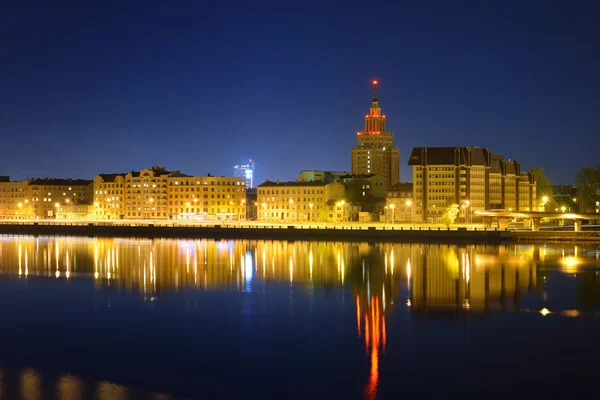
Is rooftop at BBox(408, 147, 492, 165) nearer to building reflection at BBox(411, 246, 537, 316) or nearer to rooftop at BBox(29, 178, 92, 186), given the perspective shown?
building reflection at BBox(411, 246, 537, 316)

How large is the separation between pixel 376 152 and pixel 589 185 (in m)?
83.3

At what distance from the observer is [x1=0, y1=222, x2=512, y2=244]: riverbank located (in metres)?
88.8

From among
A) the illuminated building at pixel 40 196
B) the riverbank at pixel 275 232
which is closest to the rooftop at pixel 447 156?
the riverbank at pixel 275 232

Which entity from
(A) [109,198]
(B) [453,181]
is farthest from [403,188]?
(A) [109,198]

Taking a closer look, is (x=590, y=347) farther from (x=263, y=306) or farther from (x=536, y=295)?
(x=263, y=306)

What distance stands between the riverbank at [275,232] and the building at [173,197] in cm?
3643

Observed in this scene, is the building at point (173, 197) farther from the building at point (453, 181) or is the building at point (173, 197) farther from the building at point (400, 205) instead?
the building at point (453, 181)

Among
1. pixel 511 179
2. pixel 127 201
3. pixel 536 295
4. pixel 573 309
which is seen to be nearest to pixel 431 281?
pixel 536 295

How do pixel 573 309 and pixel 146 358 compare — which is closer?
pixel 146 358

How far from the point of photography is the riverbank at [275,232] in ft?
291

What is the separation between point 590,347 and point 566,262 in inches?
1381

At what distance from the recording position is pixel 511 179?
465 feet

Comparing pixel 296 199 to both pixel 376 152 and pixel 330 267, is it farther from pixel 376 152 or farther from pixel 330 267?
pixel 330 267

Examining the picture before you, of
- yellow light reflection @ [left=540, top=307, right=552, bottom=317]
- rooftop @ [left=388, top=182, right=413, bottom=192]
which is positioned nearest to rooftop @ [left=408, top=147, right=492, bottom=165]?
rooftop @ [left=388, top=182, right=413, bottom=192]
